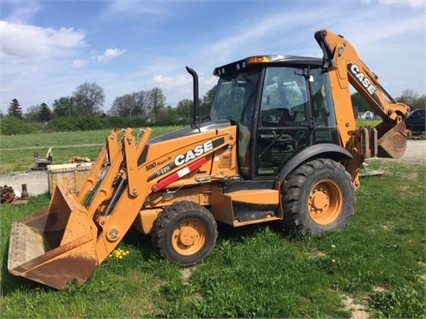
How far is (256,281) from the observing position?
15.8ft

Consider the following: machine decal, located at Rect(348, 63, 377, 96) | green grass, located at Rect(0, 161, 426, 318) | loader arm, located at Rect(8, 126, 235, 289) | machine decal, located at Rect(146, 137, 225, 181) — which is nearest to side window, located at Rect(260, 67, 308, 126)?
loader arm, located at Rect(8, 126, 235, 289)

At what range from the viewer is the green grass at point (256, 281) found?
4.27 m

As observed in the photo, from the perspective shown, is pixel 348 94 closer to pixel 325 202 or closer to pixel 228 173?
pixel 325 202

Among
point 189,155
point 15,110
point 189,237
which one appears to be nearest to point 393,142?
point 189,155

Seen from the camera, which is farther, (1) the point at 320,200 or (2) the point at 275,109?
(1) the point at 320,200

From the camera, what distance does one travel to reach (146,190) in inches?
217

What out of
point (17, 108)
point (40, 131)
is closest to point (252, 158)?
point (40, 131)

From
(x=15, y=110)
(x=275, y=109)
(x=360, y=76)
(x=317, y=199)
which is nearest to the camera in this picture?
(x=275, y=109)

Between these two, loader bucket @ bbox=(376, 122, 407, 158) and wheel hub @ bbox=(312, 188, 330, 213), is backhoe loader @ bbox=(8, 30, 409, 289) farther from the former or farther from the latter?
loader bucket @ bbox=(376, 122, 407, 158)

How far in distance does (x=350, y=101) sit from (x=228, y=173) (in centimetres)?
234

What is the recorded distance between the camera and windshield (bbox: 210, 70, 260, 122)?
6.24m

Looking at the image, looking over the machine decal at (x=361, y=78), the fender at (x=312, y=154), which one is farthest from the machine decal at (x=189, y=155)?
the machine decal at (x=361, y=78)

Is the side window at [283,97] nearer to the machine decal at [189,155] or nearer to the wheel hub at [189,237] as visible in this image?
the machine decal at [189,155]

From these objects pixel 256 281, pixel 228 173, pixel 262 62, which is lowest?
pixel 256 281
